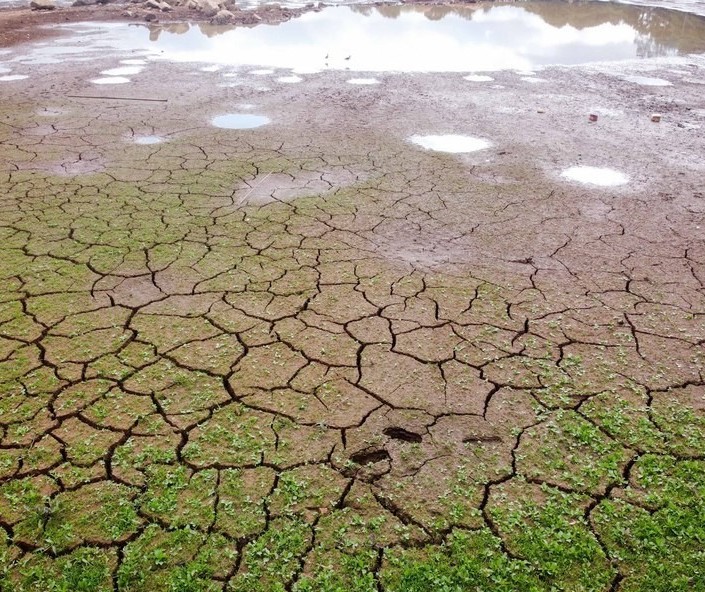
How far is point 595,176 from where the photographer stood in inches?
234

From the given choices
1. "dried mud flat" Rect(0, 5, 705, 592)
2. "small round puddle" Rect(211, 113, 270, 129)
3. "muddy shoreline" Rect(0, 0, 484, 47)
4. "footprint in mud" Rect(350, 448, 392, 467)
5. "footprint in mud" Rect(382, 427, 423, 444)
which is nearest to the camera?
"dried mud flat" Rect(0, 5, 705, 592)

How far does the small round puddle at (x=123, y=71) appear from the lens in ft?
34.2

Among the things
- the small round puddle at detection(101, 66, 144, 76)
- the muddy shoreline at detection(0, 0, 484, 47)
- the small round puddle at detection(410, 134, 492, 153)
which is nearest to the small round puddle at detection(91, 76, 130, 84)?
the small round puddle at detection(101, 66, 144, 76)

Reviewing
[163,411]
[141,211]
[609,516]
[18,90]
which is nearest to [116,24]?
[18,90]

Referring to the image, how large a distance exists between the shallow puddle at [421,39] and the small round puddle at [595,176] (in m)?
6.11

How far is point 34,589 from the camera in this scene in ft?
6.39

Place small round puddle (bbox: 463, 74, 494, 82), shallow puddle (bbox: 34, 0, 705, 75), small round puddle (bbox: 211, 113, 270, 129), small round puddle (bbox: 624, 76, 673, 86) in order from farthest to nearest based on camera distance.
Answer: shallow puddle (bbox: 34, 0, 705, 75)
small round puddle (bbox: 463, 74, 494, 82)
small round puddle (bbox: 624, 76, 673, 86)
small round puddle (bbox: 211, 113, 270, 129)

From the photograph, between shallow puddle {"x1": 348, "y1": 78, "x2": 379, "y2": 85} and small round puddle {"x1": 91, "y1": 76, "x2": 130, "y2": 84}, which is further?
shallow puddle {"x1": 348, "y1": 78, "x2": 379, "y2": 85}

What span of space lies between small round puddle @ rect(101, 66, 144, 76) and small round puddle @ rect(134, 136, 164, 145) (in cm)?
446

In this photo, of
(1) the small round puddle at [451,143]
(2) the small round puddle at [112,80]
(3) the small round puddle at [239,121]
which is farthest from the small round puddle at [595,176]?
(2) the small round puddle at [112,80]

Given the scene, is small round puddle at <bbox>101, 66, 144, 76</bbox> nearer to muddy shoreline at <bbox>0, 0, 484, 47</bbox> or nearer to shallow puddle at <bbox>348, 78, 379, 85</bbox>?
shallow puddle at <bbox>348, 78, 379, 85</bbox>

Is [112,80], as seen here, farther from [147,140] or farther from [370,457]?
[370,457]

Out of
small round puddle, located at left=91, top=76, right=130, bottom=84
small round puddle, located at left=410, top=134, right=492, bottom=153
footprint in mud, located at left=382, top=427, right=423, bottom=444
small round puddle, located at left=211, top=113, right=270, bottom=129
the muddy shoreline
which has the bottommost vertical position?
footprint in mud, located at left=382, top=427, right=423, bottom=444

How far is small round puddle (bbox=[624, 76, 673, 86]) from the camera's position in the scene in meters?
10.1
